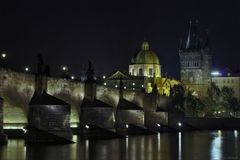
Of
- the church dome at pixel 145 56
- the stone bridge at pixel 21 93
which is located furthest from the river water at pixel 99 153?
the church dome at pixel 145 56

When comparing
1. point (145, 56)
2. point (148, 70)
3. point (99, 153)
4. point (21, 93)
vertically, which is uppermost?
point (145, 56)

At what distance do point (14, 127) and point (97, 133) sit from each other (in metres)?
16.9

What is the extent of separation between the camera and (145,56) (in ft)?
645

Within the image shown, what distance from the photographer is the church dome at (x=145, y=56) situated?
196500 mm

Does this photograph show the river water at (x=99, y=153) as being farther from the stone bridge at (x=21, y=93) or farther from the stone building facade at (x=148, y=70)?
the stone building facade at (x=148, y=70)

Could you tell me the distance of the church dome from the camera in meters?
196

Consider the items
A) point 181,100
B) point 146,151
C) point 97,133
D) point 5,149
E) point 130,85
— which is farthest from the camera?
point 130,85

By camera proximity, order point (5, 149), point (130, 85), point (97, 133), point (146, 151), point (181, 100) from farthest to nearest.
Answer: point (130, 85) < point (181, 100) < point (97, 133) < point (146, 151) < point (5, 149)

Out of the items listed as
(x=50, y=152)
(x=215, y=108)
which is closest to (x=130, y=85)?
(x=215, y=108)

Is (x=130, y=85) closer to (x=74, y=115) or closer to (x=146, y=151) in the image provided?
(x=74, y=115)

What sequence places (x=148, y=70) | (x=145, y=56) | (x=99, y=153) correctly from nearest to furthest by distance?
(x=99, y=153), (x=148, y=70), (x=145, y=56)

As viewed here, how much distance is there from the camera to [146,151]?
195ft

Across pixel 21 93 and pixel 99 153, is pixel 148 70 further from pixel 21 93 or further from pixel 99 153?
pixel 99 153

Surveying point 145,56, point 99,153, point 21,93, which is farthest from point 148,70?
point 99,153
